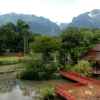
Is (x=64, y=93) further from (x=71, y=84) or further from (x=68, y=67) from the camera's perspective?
(x=68, y=67)

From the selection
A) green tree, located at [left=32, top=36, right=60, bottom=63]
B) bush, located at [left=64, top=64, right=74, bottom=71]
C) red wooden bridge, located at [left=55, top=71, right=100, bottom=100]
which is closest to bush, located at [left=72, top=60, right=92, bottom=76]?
red wooden bridge, located at [left=55, top=71, right=100, bottom=100]

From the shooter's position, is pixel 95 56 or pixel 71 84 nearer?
pixel 71 84

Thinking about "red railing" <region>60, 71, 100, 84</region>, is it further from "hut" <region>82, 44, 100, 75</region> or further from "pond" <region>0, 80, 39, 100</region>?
"pond" <region>0, 80, 39, 100</region>

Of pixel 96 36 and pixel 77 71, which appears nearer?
pixel 77 71

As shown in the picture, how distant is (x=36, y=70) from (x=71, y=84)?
422 cm

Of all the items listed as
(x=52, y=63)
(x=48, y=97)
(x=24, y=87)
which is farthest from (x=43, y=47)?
(x=48, y=97)

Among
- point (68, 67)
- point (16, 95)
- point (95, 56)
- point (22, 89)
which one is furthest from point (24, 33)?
point (16, 95)

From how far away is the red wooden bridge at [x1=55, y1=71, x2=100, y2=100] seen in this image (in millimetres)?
19984

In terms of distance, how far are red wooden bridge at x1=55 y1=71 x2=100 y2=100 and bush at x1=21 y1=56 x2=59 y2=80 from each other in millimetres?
1785

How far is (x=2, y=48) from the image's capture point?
55906mm

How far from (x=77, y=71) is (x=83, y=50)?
5024 millimetres

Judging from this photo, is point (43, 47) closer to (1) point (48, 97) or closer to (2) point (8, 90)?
(2) point (8, 90)

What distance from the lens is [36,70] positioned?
1157 inches

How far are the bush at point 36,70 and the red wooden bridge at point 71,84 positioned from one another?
1.78 meters
